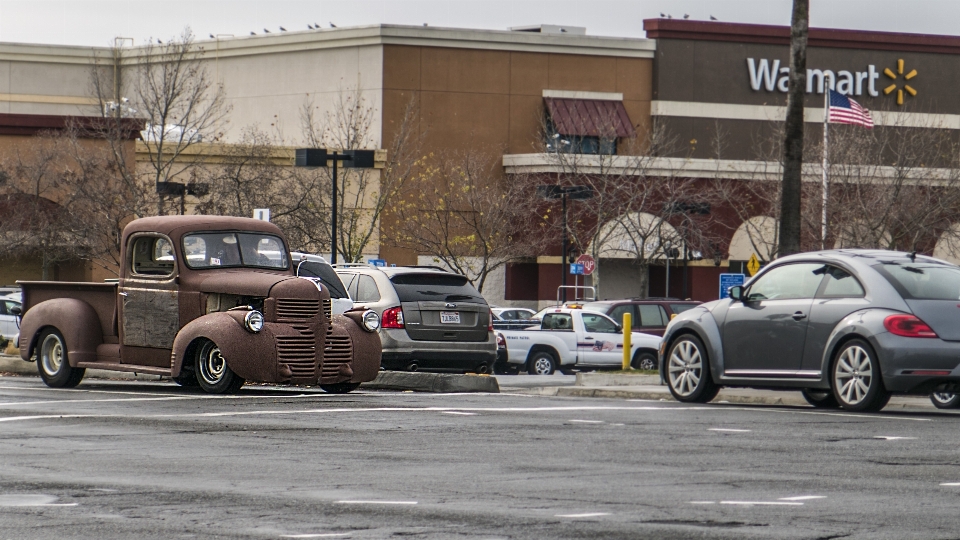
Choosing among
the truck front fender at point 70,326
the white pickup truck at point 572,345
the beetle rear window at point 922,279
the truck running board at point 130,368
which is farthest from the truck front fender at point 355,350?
the white pickup truck at point 572,345

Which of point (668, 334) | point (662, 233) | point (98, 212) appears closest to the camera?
point (668, 334)

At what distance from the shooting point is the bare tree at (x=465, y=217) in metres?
57.1

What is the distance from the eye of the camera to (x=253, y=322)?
16562 millimetres

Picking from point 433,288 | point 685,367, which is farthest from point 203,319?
point 685,367

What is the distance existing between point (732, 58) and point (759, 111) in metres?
2.48

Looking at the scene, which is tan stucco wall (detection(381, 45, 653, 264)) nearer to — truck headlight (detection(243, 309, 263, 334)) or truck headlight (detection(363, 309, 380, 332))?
truck headlight (detection(363, 309, 380, 332))

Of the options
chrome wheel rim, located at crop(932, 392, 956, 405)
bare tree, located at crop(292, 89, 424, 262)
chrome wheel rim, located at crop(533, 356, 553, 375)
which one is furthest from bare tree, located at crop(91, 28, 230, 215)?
chrome wheel rim, located at crop(932, 392, 956, 405)

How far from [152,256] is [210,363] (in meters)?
1.98

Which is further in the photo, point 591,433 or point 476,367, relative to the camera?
point 476,367

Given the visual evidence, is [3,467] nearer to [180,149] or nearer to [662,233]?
[180,149]

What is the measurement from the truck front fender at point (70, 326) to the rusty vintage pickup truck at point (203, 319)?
0.5 inches

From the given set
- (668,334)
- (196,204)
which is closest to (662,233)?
(196,204)

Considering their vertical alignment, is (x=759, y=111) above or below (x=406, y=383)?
above

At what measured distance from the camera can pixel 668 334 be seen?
17.2 metres
